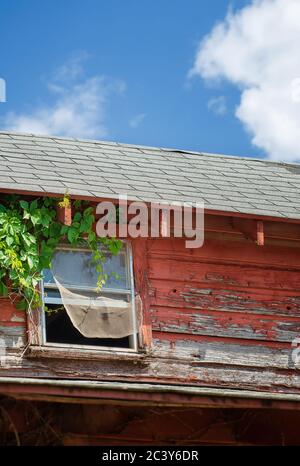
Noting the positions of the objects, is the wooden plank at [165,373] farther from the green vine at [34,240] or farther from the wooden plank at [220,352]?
the green vine at [34,240]

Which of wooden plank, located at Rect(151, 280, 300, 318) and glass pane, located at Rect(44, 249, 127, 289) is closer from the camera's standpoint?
glass pane, located at Rect(44, 249, 127, 289)

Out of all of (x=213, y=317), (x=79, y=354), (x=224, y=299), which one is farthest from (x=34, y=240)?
(x=224, y=299)

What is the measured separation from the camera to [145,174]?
14195 millimetres

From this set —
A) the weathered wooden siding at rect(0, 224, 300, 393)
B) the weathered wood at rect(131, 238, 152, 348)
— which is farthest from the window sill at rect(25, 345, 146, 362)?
the weathered wood at rect(131, 238, 152, 348)

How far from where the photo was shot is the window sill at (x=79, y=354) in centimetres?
1209

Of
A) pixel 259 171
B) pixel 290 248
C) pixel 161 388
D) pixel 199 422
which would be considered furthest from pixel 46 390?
pixel 259 171

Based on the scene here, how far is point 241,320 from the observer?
13.3 meters

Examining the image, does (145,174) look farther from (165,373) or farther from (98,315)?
(165,373)

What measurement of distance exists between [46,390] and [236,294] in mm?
4515

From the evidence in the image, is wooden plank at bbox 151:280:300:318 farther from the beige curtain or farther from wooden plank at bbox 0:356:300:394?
wooden plank at bbox 0:356:300:394

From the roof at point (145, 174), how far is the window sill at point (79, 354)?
1.90m

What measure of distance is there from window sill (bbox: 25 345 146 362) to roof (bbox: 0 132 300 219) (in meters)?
1.90

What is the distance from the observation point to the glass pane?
12.8m

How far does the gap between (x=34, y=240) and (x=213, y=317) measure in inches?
99.8
